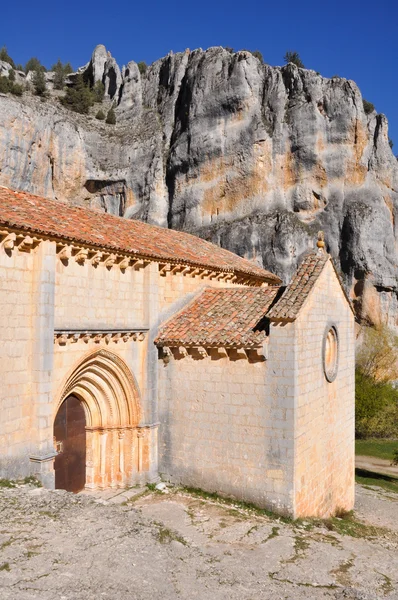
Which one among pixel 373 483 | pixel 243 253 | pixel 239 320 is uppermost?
pixel 243 253

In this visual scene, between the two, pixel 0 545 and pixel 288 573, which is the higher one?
pixel 0 545

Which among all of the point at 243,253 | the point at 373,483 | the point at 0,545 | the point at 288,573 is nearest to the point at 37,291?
the point at 0,545

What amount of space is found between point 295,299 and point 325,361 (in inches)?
102

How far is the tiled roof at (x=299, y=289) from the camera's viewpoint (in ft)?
35.0

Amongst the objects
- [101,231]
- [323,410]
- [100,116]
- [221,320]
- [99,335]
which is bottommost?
[323,410]

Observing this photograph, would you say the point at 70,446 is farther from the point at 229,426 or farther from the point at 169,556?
the point at 169,556

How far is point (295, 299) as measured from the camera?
435 inches

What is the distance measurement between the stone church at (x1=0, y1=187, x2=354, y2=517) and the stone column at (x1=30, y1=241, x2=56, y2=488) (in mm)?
23

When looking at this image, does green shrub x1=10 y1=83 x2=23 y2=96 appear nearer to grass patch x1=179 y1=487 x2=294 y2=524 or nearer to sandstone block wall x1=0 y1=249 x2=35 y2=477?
sandstone block wall x1=0 y1=249 x2=35 y2=477

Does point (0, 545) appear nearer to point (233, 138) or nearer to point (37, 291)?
point (37, 291)

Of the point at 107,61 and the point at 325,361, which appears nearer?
the point at 325,361

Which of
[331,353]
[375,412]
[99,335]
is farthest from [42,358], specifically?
[375,412]

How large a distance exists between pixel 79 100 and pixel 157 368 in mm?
47155

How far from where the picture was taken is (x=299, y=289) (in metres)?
11.4
